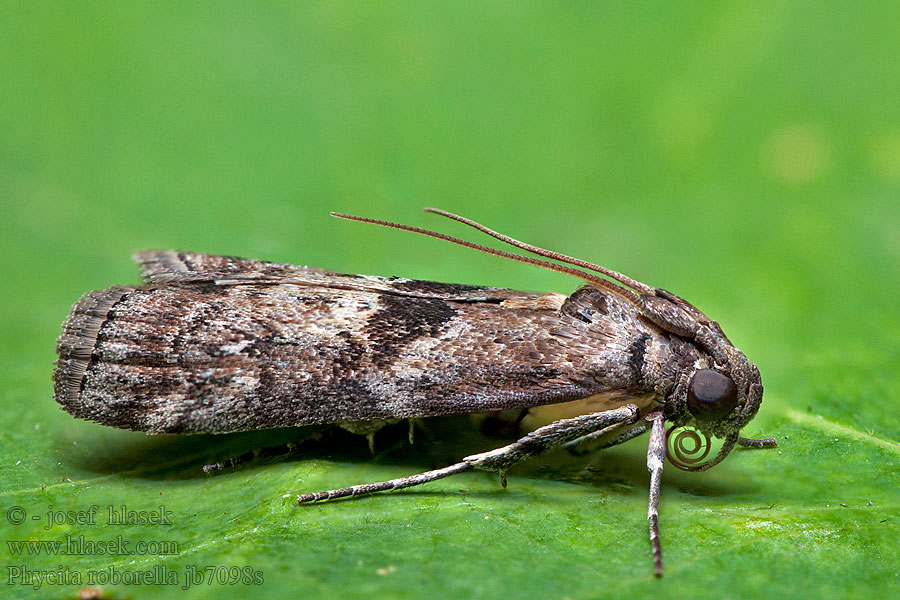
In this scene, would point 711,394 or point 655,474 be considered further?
point 711,394

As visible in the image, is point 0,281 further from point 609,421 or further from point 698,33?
point 698,33

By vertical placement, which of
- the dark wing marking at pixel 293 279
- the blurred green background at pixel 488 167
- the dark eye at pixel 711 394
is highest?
the blurred green background at pixel 488 167

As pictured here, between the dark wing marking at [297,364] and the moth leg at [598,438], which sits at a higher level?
the dark wing marking at [297,364]

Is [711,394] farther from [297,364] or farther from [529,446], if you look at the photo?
[297,364]

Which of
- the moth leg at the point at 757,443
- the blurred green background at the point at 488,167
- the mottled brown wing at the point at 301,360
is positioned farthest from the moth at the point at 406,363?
the blurred green background at the point at 488,167

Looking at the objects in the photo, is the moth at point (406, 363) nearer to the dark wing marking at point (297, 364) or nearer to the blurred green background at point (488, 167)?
the dark wing marking at point (297, 364)

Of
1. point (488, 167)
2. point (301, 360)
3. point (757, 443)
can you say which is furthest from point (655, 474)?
point (488, 167)

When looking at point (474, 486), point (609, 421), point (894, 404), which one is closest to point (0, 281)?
point (474, 486)
